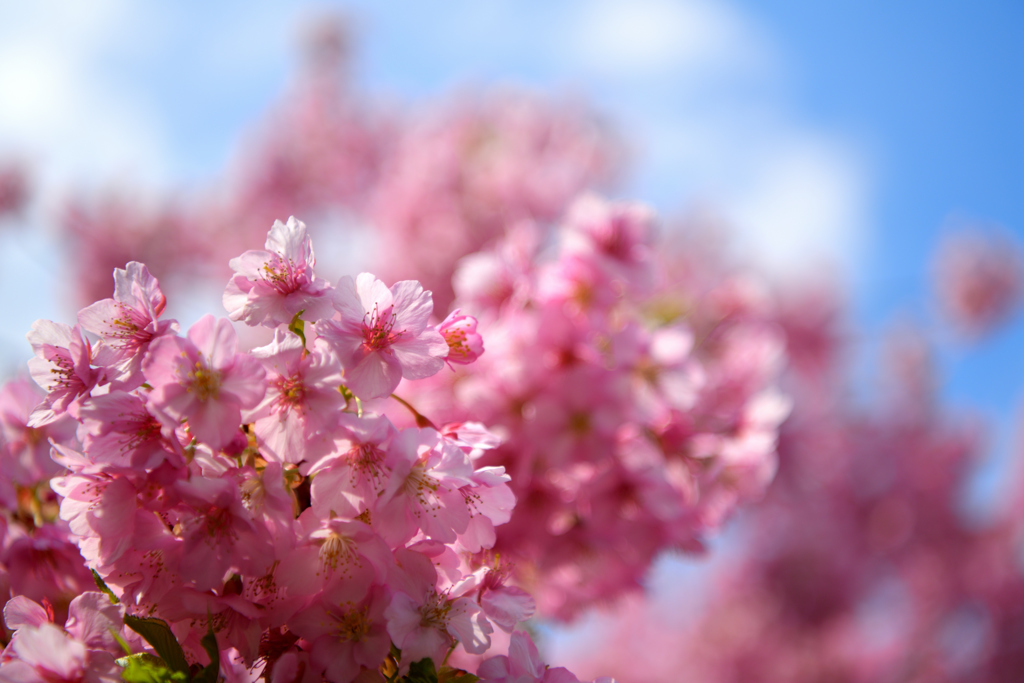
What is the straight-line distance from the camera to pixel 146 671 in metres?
0.88

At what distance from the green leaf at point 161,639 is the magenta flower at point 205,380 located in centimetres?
25

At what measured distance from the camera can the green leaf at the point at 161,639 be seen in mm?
877

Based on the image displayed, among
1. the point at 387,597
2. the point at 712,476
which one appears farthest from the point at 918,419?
the point at 387,597

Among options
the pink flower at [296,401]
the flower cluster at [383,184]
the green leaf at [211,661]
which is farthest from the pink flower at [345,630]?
the flower cluster at [383,184]

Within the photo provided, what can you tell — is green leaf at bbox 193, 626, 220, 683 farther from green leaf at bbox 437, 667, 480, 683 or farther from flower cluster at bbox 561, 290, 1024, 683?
flower cluster at bbox 561, 290, 1024, 683

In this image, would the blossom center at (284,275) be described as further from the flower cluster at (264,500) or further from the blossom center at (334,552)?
the blossom center at (334,552)

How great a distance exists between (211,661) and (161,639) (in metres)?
0.08

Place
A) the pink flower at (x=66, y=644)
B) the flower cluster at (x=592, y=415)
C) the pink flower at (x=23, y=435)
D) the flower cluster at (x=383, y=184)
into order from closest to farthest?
1. the pink flower at (x=66, y=644)
2. the pink flower at (x=23, y=435)
3. the flower cluster at (x=592, y=415)
4. the flower cluster at (x=383, y=184)

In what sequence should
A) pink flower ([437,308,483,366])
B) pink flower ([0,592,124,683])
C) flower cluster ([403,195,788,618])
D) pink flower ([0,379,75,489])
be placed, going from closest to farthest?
pink flower ([0,592,124,683]) < pink flower ([437,308,483,366]) < pink flower ([0,379,75,489]) < flower cluster ([403,195,788,618])

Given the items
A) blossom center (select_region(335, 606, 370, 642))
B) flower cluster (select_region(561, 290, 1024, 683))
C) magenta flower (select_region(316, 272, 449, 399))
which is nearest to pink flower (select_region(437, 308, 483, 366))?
magenta flower (select_region(316, 272, 449, 399))

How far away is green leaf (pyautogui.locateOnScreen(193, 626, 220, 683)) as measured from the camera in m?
0.86

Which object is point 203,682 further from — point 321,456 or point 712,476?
point 712,476

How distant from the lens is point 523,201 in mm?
4426

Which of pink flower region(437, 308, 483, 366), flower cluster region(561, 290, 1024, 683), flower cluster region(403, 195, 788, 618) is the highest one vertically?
flower cluster region(561, 290, 1024, 683)
